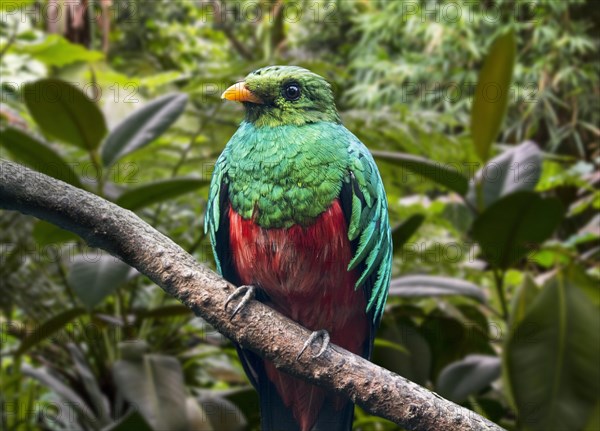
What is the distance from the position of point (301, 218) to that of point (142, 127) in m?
1.14

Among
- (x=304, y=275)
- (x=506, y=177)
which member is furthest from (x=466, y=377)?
(x=304, y=275)

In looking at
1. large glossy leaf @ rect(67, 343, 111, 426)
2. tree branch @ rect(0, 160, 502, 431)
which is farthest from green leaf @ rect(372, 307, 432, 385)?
tree branch @ rect(0, 160, 502, 431)

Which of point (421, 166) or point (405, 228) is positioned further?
point (405, 228)

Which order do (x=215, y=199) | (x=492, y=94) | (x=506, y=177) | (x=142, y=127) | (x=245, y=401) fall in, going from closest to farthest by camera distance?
(x=215, y=199), (x=142, y=127), (x=492, y=94), (x=245, y=401), (x=506, y=177)

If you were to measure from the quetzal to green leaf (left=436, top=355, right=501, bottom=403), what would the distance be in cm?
113

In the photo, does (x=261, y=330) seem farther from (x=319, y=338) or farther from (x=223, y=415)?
(x=223, y=415)

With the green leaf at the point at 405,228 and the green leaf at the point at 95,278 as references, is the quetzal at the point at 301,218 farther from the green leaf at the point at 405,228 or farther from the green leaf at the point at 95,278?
the green leaf at the point at 405,228

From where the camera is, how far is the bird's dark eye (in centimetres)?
69

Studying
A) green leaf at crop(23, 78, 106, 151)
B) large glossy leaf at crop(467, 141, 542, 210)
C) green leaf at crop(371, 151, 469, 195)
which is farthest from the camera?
large glossy leaf at crop(467, 141, 542, 210)

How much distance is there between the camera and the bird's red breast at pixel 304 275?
0.73 meters

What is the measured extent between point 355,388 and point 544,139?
497 centimetres

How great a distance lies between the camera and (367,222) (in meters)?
0.76

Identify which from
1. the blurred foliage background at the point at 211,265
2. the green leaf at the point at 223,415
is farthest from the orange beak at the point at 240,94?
the green leaf at the point at 223,415

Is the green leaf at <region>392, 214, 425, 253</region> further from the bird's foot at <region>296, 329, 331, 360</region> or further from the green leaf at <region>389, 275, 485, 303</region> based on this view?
the bird's foot at <region>296, 329, 331, 360</region>
